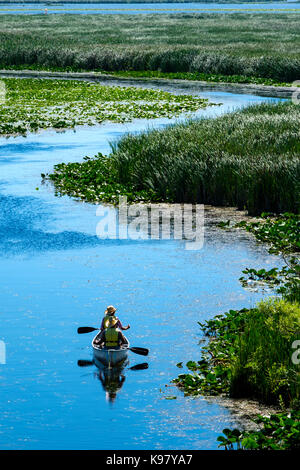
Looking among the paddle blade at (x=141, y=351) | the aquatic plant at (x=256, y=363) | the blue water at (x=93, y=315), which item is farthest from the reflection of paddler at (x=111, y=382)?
the aquatic plant at (x=256, y=363)

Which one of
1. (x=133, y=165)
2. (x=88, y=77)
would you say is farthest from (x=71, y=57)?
(x=133, y=165)

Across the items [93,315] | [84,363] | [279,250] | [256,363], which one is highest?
[279,250]

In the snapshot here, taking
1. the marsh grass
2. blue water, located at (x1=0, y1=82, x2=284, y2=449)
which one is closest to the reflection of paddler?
blue water, located at (x1=0, y1=82, x2=284, y2=449)

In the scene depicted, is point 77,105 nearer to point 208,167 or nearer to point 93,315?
point 208,167

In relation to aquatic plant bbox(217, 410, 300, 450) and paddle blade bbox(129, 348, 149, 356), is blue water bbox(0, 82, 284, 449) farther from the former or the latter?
aquatic plant bbox(217, 410, 300, 450)

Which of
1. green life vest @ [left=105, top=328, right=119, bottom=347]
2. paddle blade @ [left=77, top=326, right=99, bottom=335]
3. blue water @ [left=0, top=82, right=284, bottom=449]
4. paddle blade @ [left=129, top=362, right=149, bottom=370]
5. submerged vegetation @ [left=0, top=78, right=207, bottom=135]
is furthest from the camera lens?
submerged vegetation @ [left=0, top=78, right=207, bottom=135]

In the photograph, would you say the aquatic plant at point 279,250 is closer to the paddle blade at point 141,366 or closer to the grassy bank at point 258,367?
the grassy bank at point 258,367

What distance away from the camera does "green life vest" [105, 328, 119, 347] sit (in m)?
13.2

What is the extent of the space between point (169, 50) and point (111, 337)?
176ft

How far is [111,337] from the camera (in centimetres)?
1323

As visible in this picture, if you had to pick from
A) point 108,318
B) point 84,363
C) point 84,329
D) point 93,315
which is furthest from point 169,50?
point 84,363

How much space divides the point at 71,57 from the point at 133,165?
44.7 m

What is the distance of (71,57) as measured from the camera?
68.8 m

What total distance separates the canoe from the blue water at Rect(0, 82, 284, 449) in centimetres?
25
